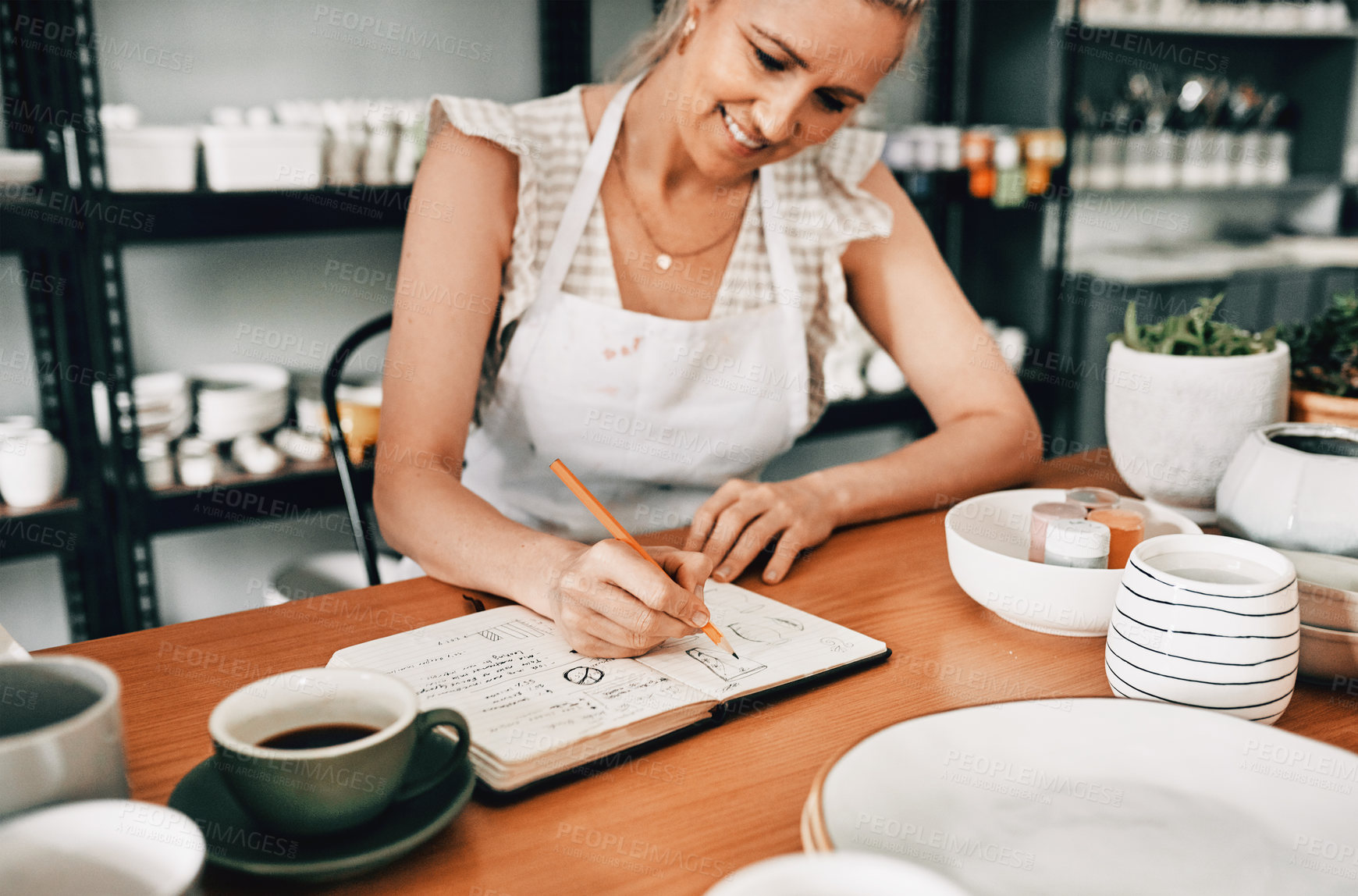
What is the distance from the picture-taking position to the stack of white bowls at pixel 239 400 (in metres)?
1.90

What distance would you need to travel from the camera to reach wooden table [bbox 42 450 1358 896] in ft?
1.70

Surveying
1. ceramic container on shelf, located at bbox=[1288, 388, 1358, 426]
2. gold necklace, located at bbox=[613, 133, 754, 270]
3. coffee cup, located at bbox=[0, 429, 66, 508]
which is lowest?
coffee cup, located at bbox=[0, 429, 66, 508]

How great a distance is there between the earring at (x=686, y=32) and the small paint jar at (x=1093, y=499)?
0.71 metres

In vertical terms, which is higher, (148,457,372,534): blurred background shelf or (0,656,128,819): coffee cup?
(0,656,128,819): coffee cup

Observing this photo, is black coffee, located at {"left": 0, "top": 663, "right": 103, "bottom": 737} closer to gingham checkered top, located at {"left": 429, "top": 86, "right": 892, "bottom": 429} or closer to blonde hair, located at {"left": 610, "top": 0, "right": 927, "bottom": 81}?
gingham checkered top, located at {"left": 429, "top": 86, "right": 892, "bottom": 429}

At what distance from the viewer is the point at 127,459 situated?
1828mm

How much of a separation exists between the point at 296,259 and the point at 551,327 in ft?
4.12

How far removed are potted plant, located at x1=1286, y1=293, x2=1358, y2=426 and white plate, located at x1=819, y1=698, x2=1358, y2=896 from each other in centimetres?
58

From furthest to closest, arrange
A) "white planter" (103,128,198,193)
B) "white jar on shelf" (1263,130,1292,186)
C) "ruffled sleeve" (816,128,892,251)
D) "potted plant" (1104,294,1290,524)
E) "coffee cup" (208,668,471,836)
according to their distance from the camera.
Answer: "white jar on shelf" (1263,130,1292,186)
"white planter" (103,128,198,193)
"ruffled sleeve" (816,128,892,251)
"potted plant" (1104,294,1290,524)
"coffee cup" (208,668,471,836)

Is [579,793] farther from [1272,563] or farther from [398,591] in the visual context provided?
[1272,563]

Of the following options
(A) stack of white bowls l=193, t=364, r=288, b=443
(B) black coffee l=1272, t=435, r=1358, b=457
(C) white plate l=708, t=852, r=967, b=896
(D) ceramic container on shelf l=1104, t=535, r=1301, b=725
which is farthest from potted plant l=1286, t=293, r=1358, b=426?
(A) stack of white bowls l=193, t=364, r=288, b=443

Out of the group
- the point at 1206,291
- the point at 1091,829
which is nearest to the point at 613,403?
the point at 1091,829

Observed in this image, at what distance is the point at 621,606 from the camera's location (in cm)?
72

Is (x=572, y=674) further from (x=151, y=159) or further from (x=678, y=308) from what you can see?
(x=151, y=159)
